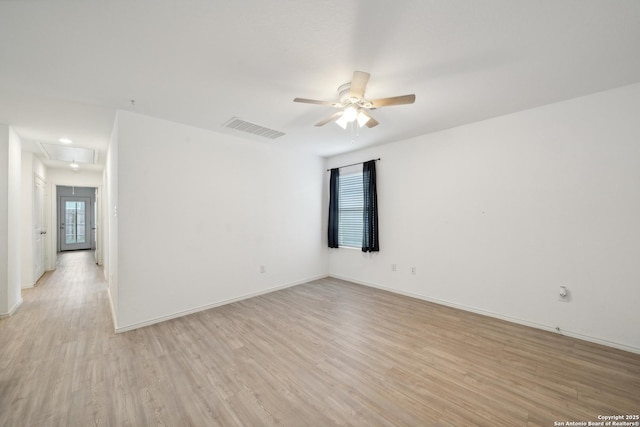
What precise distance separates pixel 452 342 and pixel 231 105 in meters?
3.62

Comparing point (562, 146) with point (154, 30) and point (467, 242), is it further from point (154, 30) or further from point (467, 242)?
point (154, 30)

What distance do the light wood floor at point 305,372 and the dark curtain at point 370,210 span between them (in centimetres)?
144

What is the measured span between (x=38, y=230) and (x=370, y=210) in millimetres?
6810

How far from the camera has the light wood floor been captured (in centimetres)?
167

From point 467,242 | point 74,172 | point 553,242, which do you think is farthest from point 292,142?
point 74,172

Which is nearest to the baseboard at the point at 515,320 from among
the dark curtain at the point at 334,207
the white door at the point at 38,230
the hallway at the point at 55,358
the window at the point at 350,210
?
the window at the point at 350,210

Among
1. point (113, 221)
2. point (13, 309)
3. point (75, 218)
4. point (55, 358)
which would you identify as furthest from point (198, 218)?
point (75, 218)

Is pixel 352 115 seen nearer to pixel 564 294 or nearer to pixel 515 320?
pixel 564 294

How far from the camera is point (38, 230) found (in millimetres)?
5023

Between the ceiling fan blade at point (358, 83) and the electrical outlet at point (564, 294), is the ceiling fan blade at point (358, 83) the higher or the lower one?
the higher one

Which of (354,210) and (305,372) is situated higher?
(354,210)

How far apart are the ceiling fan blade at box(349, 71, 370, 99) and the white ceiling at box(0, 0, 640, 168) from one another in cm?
19

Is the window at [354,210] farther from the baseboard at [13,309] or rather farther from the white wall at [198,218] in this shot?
the baseboard at [13,309]

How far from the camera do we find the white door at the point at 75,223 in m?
8.94
